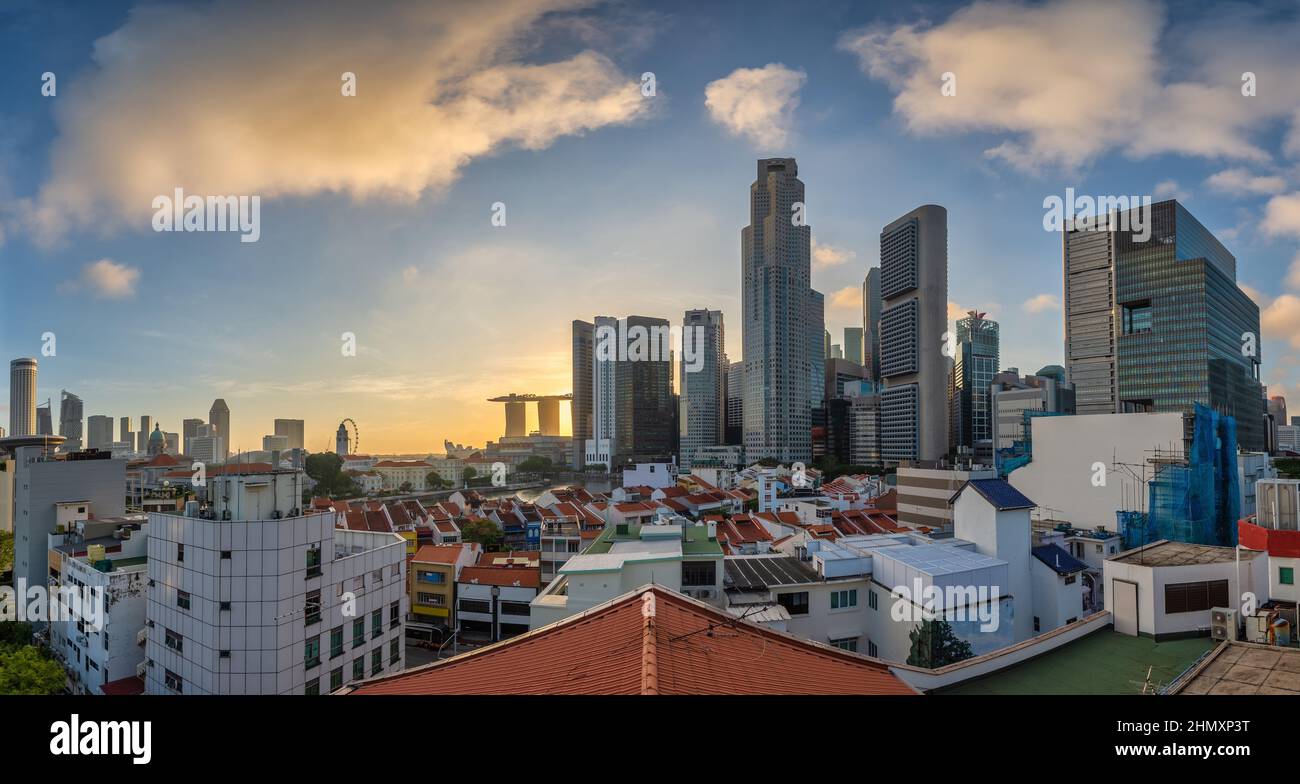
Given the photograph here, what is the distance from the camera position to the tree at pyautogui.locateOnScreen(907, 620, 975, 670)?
29.2 ft

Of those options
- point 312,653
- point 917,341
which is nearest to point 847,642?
point 312,653

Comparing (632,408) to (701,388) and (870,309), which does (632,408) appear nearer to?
(701,388)

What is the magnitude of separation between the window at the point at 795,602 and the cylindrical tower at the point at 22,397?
139ft

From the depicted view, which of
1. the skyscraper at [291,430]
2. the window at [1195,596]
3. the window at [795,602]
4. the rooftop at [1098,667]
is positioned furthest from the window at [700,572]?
the skyscraper at [291,430]

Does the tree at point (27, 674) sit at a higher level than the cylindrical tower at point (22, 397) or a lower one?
lower

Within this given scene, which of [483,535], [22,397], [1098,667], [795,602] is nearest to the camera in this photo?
[1098,667]

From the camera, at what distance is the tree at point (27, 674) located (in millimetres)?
10023

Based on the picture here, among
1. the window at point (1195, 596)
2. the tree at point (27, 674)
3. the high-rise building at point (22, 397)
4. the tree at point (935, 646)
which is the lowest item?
the tree at point (27, 674)

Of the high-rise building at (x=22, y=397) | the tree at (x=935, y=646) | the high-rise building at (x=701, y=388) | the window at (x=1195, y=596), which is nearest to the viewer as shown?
the window at (x=1195, y=596)

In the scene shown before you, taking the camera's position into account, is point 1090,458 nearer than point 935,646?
No

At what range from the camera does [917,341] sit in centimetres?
6456

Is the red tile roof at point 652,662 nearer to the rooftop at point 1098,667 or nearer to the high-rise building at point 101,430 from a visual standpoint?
the rooftop at point 1098,667

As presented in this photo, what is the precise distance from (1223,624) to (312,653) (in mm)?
14527
